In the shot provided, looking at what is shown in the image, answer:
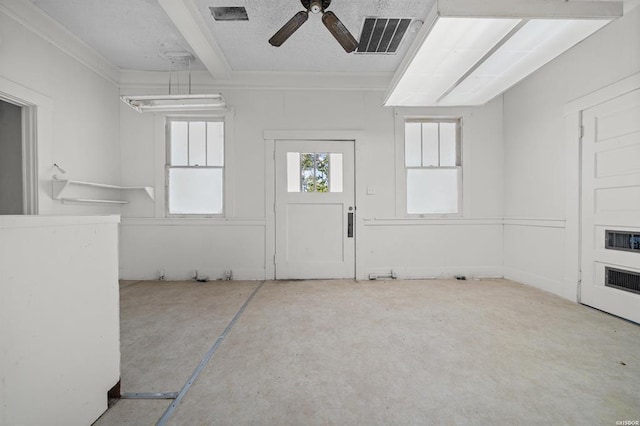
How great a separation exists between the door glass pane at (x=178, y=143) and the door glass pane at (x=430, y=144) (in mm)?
3714

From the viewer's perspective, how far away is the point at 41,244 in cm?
113

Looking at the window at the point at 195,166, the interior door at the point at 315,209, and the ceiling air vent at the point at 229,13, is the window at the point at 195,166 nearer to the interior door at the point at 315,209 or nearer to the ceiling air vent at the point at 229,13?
the interior door at the point at 315,209

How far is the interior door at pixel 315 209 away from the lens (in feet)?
13.8

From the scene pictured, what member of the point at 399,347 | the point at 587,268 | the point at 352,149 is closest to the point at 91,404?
the point at 399,347

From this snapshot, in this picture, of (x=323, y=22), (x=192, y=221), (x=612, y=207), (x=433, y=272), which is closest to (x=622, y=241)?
(x=612, y=207)

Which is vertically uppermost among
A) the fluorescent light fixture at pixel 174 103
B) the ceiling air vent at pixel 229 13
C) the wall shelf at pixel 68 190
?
the ceiling air vent at pixel 229 13

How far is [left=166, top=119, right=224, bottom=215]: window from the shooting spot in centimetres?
425

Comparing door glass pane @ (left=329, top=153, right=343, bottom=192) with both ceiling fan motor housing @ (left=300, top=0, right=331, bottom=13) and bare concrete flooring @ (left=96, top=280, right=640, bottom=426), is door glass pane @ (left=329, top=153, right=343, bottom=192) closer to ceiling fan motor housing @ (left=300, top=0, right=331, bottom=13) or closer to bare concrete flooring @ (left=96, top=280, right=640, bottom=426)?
bare concrete flooring @ (left=96, top=280, right=640, bottom=426)

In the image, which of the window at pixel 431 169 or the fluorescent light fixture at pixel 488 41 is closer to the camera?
the fluorescent light fixture at pixel 488 41

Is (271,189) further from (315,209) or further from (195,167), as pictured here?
(195,167)

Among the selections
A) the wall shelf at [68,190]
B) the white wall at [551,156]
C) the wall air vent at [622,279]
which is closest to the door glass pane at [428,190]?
the white wall at [551,156]

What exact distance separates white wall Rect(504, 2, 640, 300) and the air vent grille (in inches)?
12.4

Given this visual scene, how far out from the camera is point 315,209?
4242 mm

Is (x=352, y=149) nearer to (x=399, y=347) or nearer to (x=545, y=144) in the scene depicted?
(x=545, y=144)
